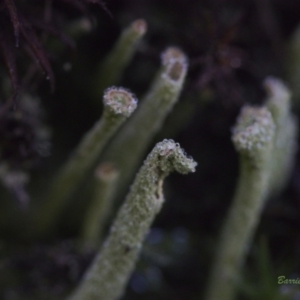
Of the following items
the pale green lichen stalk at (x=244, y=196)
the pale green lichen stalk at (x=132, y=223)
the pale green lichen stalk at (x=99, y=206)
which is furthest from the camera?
the pale green lichen stalk at (x=99, y=206)

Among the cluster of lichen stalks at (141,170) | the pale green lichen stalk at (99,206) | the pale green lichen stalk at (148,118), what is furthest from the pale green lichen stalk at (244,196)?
the pale green lichen stalk at (99,206)

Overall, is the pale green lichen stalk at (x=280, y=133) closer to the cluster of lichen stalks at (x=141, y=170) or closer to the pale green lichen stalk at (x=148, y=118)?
the cluster of lichen stalks at (x=141, y=170)

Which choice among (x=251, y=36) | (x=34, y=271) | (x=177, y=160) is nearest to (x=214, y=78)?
(x=251, y=36)

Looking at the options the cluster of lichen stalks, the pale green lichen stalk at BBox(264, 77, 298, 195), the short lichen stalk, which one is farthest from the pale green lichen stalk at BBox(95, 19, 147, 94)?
the pale green lichen stalk at BBox(264, 77, 298, 195)

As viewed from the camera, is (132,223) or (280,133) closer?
(132,223)

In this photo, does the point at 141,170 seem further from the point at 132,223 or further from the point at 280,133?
the point at 280,133

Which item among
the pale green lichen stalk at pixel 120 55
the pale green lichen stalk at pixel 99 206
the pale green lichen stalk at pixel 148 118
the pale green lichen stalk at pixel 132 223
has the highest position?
the pale green lichen stalk at pixel 120 55

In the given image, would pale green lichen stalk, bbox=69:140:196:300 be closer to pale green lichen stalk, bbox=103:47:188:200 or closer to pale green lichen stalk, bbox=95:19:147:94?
pale green lichen stalk, bbox=103:47:188:200

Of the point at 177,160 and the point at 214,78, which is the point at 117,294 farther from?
the point at 214,78

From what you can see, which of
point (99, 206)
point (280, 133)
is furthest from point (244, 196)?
point (99, 206)
